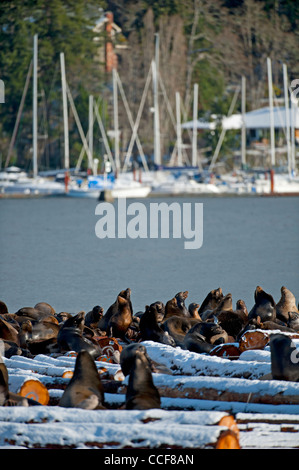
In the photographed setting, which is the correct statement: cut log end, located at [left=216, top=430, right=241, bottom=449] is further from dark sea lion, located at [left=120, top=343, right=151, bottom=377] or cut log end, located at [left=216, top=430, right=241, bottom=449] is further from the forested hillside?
the forested hillside

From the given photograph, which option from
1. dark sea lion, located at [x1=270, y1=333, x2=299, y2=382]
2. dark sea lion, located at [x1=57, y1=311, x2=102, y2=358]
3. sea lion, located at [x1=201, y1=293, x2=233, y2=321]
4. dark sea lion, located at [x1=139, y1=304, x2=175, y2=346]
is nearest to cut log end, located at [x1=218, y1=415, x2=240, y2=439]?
dark sea lion, located at [x1=270, y1=333, x2=299, y2=382]

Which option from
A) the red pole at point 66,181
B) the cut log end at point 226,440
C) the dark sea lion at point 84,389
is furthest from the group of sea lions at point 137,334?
the red pole at point 66,181

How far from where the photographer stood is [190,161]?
2408 inches

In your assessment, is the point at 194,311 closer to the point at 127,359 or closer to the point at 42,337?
the point at 42,337

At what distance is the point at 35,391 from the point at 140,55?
61.5 meters

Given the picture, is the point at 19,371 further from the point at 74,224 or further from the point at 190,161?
the point at 190,161

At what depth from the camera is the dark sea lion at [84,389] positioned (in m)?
5.58

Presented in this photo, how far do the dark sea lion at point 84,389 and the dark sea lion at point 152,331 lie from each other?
2.15 meters

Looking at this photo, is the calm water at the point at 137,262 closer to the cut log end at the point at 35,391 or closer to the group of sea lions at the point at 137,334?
the group of sea lions at the point at 137,334

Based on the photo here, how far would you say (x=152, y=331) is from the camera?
26.5 feet

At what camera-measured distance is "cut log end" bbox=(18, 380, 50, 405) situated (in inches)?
235

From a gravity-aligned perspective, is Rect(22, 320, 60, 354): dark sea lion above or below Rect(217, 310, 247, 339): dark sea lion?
below

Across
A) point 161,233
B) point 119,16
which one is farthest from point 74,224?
point 119,16

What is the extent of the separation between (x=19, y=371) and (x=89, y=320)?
10.3ft
